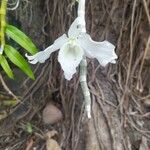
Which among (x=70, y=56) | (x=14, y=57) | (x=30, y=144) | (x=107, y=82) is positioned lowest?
(x=30, y=144)

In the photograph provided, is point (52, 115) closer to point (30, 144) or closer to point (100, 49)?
point (30, 144)

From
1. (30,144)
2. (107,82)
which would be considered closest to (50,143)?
(30,144)

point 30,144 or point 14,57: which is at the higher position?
point 14,57

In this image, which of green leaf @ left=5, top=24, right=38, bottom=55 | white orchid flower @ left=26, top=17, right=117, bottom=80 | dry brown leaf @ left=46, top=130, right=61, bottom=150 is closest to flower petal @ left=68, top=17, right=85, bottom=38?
white orchid flower @ left=26, top=17, right=117, bottom=80

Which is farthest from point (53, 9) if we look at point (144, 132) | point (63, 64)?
point (63, 64)

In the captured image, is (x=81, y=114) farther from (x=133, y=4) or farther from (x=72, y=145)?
(x=133, y=4)

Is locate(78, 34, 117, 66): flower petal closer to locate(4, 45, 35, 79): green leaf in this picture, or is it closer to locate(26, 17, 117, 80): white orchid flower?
locate(26, 17, 117, 80): white orchid flower
